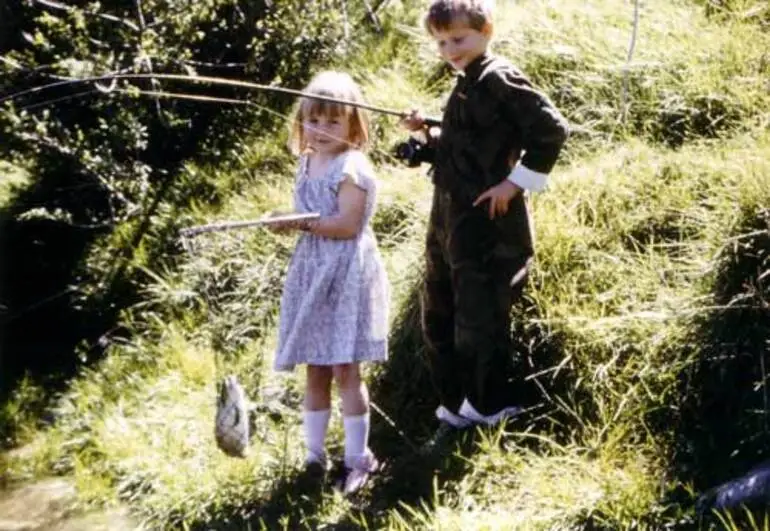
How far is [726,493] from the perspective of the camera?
11.0ft

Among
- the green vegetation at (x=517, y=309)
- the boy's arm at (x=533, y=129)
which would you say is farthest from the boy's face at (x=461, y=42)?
the green vegetation at (x=517, y=309)

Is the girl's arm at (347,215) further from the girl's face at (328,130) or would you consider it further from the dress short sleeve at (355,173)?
the girl's face at (328,130)

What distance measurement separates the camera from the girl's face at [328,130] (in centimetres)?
398

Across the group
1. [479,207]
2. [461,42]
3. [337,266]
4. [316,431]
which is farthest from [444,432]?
[461,42]

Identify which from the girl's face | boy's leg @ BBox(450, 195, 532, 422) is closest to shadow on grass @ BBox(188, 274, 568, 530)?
boy's leg @ BBox(450, 195, 532, 422)

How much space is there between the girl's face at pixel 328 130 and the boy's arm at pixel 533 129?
569mm

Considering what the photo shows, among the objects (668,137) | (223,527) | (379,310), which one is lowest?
(223,527)

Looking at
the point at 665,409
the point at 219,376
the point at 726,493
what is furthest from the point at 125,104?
the point at 726,493

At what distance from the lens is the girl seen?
395 centimetres

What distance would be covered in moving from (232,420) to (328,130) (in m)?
1.07

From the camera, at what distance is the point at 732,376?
12.5ft

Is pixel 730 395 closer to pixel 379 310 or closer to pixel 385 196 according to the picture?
pixel 379 310

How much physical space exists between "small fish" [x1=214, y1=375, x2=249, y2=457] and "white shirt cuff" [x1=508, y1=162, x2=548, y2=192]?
3.69 ft

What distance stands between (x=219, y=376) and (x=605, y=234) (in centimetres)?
175
